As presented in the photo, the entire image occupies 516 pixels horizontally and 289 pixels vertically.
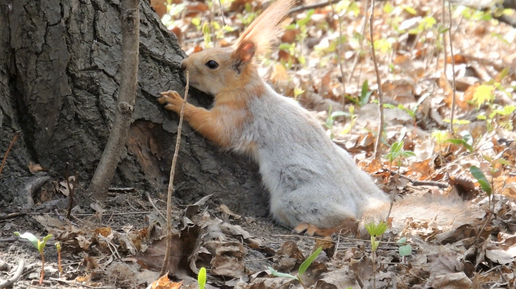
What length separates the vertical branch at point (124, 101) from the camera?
10.3 feet

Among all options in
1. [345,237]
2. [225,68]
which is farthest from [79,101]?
[345,237]

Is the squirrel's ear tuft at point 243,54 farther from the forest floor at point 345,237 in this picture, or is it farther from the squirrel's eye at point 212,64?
the forest floor at point 345,237

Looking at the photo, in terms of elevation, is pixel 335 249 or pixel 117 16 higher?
pixel 117 16

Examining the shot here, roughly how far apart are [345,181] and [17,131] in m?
2.07

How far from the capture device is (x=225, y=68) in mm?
4539

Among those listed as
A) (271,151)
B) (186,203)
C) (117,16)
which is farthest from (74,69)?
(271,151)

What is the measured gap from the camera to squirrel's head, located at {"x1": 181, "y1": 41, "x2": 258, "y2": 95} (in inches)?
173

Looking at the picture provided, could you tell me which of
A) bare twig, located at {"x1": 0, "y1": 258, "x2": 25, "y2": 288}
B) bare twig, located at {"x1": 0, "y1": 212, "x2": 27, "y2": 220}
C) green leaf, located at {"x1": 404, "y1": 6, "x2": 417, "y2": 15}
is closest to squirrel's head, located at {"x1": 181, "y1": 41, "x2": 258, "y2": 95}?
bare twig, located at {"x1": 0, "y1": 212, "x2": 27, "y2": 220}

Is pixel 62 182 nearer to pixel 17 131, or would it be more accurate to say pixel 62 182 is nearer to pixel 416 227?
pixel 17 131

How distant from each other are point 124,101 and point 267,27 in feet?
4.68

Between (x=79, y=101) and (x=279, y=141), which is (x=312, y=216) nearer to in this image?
(x=279, y=141)

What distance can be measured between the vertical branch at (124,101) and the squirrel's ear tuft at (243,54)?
1.37 m

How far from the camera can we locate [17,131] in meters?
3.26

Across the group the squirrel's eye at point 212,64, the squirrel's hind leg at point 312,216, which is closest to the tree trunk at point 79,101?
the squirrel's hind leg at point 312,216
